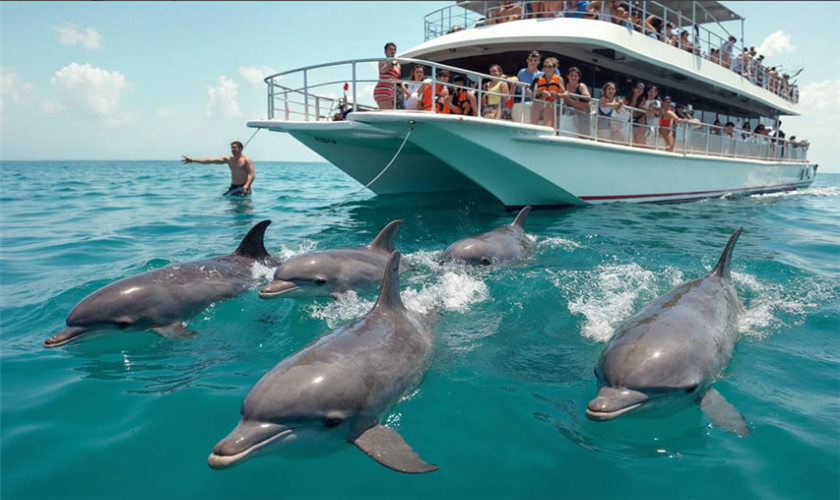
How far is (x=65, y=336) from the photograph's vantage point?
535 centimetres

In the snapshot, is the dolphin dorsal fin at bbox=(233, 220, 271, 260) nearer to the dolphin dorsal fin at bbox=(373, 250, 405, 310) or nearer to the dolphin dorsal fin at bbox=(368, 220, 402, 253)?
the dolphin dorsal fin at bbox=(368, 220, 402, 253)

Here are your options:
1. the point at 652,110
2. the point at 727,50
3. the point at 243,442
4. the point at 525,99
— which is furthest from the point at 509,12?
the point at 243,442

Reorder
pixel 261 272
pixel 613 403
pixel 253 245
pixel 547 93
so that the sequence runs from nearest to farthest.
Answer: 1. pixel 613 403
2. pixel 261 272
3. pixel 253 245
4. pixel 547 93

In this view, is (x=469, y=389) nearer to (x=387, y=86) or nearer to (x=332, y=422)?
(x=332, y=422)

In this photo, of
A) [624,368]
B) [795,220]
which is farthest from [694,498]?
[795,220]

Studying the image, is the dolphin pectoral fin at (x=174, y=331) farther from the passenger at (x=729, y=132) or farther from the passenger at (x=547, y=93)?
the passenger at (x=729, y=132)

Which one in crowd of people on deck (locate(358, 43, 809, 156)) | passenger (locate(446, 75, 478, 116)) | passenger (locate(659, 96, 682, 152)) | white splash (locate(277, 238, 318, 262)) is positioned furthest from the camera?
passenger (locate(659, 96, 682, 152))

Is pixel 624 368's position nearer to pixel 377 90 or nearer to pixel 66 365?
pixel 66 365

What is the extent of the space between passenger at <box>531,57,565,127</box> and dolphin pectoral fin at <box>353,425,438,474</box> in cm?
1025

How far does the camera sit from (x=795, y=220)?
1486cm

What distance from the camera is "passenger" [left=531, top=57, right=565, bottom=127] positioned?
12562 millimetres

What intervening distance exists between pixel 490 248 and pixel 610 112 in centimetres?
775

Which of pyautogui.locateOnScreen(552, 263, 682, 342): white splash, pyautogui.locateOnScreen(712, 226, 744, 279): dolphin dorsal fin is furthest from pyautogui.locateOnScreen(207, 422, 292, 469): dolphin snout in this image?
pyautogui.locateOnScreen(712, 226, 744, 279): dolphin dorsal fin

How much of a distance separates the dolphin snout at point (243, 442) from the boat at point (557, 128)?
7744 millimetres
